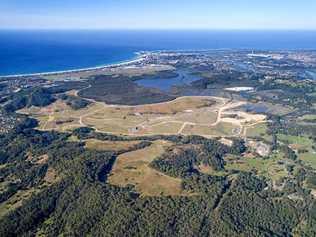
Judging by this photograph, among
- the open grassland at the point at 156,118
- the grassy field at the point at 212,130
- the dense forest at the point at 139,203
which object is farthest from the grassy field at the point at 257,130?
the dense forest at the point at 139,203

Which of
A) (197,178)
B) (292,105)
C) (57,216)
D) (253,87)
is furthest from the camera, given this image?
(253,87)

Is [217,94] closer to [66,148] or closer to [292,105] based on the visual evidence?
[292,105]

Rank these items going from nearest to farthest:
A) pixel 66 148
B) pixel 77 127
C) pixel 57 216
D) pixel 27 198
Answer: pixel 57 216 < pixel 27 198 < pixel 66 148 < pixel 77 127

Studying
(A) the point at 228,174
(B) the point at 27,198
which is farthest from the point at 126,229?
(A) the point at 228,174

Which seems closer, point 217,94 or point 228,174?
point 228,174

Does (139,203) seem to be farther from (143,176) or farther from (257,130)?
(257,130)

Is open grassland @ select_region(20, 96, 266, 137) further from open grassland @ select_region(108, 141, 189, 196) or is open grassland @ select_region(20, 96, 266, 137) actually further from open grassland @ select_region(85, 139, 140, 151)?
open grassland @ select_region(108, 141, 189, 196)

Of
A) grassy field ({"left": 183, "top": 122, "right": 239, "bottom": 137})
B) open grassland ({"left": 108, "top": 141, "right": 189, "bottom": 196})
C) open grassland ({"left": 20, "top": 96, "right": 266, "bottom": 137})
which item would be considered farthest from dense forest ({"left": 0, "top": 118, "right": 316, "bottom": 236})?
open grassland ({"left": 20, "top": 96, "right": 266, "bottom": 137})
